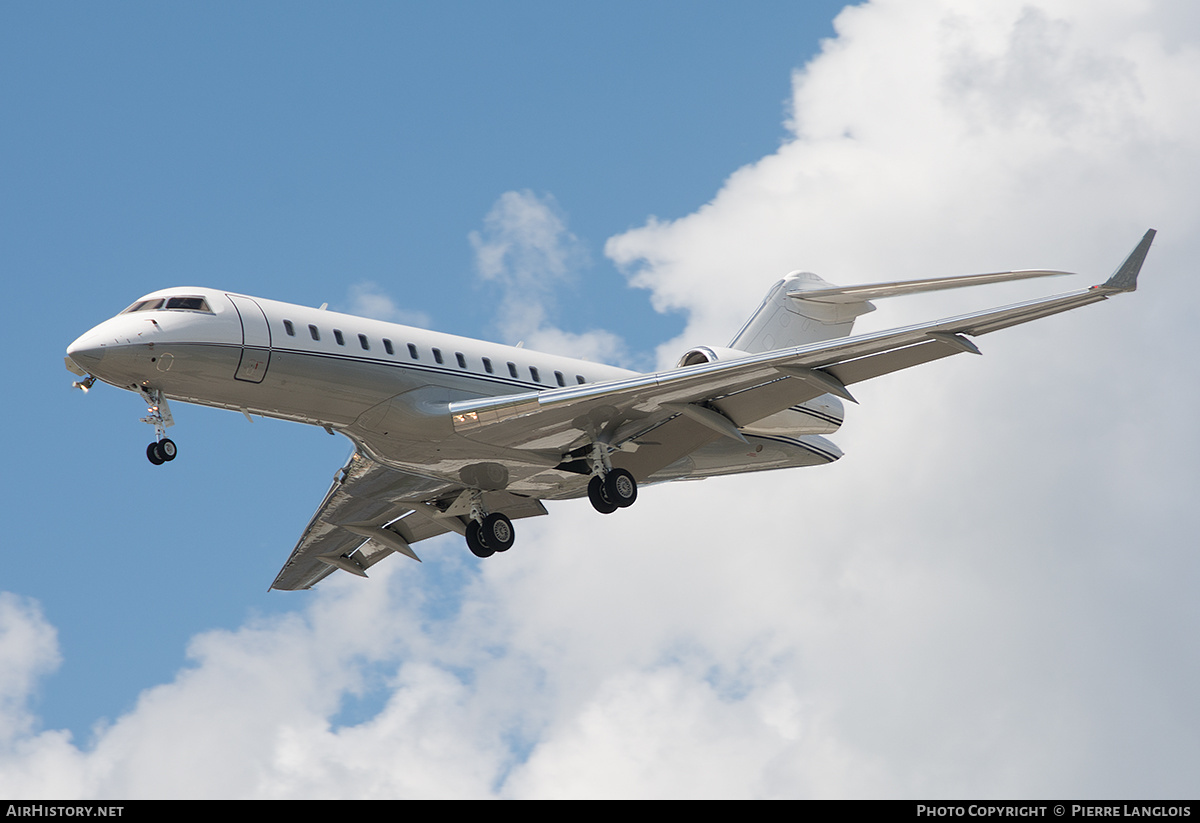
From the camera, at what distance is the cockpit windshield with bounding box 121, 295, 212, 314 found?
18.4m

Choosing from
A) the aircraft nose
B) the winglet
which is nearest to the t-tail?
the winglet

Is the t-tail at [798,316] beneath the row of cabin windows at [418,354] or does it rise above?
above

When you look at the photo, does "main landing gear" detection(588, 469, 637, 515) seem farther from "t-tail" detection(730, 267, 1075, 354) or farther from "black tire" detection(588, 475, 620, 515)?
"t-tail" detection(730, 267, 1075, 354)

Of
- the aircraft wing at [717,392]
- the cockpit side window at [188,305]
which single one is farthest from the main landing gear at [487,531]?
the cockpit side window at [188,305]

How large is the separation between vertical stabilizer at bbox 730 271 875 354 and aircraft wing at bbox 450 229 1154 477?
3.10m

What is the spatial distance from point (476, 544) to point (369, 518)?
235 cm

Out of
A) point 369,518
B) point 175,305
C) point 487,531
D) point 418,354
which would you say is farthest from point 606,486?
point 175,305

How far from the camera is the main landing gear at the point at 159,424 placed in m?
18.4

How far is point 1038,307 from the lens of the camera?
60.7 ft

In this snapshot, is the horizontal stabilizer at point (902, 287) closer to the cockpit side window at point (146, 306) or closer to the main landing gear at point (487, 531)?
the main landing gear at point (487, 531)

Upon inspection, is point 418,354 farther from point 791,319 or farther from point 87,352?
point 791,319

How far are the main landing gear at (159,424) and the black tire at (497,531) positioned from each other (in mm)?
6294

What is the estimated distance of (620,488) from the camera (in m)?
21.4
